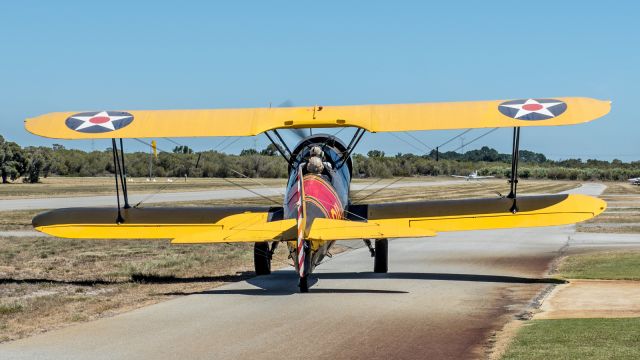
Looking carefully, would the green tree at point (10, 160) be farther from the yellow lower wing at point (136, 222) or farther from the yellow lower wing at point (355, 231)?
the yellow lower wing at point (355, 231)

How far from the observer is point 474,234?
28.3m

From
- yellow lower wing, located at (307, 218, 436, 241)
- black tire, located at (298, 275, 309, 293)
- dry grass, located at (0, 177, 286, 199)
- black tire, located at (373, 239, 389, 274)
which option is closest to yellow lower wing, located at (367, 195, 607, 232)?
black tire, located at (373, 239, 389, 274)

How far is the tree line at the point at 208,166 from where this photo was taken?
74125 mm

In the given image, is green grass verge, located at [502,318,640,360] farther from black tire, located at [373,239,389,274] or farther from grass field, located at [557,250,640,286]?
black tire, located at [373,239,389,274]

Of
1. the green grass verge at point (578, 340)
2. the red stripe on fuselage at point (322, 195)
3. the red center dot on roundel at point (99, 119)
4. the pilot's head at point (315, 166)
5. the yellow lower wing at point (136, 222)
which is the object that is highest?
the red center dot on roundel at point (99, 119)

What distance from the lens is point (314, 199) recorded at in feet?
44.0

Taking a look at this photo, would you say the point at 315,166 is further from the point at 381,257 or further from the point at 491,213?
the point at 491,213

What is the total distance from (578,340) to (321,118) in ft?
21.9

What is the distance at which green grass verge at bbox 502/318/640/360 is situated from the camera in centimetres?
852

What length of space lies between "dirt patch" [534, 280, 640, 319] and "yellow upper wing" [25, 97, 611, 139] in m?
2.71

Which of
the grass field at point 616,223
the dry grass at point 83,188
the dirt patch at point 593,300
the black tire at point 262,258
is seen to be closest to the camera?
the dirt patch at point 593,300

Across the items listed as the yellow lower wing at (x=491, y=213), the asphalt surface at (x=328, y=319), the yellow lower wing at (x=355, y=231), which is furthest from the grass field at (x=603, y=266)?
the yellow lower wing at (x=355, y=231)

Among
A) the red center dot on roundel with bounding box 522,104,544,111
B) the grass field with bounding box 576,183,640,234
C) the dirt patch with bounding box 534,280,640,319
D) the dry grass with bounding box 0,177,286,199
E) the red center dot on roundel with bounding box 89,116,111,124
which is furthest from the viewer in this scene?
the dry grass with bounding box 0,177,286,199

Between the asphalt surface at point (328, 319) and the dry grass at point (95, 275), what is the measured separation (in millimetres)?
688
